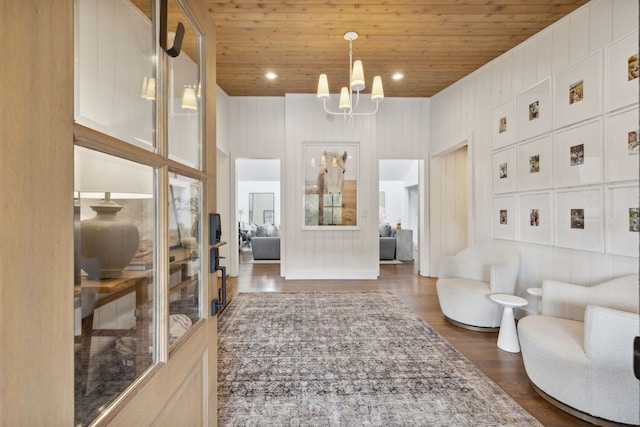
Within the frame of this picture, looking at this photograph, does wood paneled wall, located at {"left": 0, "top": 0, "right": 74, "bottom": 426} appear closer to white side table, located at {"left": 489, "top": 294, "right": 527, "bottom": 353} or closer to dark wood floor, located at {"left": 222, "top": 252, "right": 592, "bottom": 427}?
dark wood floor, located at {"left": 222, "top": 252, "right": 592, "bottom": 427}

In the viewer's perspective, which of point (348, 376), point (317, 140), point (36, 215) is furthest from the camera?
point (317, 140)

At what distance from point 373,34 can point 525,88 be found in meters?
1.68

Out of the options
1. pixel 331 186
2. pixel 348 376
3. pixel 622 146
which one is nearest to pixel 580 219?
pixel 622 146

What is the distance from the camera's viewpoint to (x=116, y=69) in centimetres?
75

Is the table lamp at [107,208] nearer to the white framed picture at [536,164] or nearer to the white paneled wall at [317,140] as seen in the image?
the white framed picture at [536,164]

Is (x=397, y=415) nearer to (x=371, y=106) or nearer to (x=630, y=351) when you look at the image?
(x=630, y=351)

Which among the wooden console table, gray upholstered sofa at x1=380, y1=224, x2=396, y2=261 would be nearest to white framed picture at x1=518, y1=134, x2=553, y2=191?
the wooden console table

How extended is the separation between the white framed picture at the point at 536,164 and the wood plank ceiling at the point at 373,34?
3.80 ft

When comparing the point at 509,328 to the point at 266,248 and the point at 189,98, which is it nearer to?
the point at 189,98

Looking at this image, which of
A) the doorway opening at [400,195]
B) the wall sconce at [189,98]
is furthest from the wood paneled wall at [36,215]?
the doorway opening at [400,195]

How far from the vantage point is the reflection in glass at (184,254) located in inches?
36.8

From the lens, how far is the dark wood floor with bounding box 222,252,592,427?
5.90 feet

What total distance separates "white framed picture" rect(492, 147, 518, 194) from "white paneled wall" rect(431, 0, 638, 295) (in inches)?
4.9

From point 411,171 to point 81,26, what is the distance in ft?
32.1
